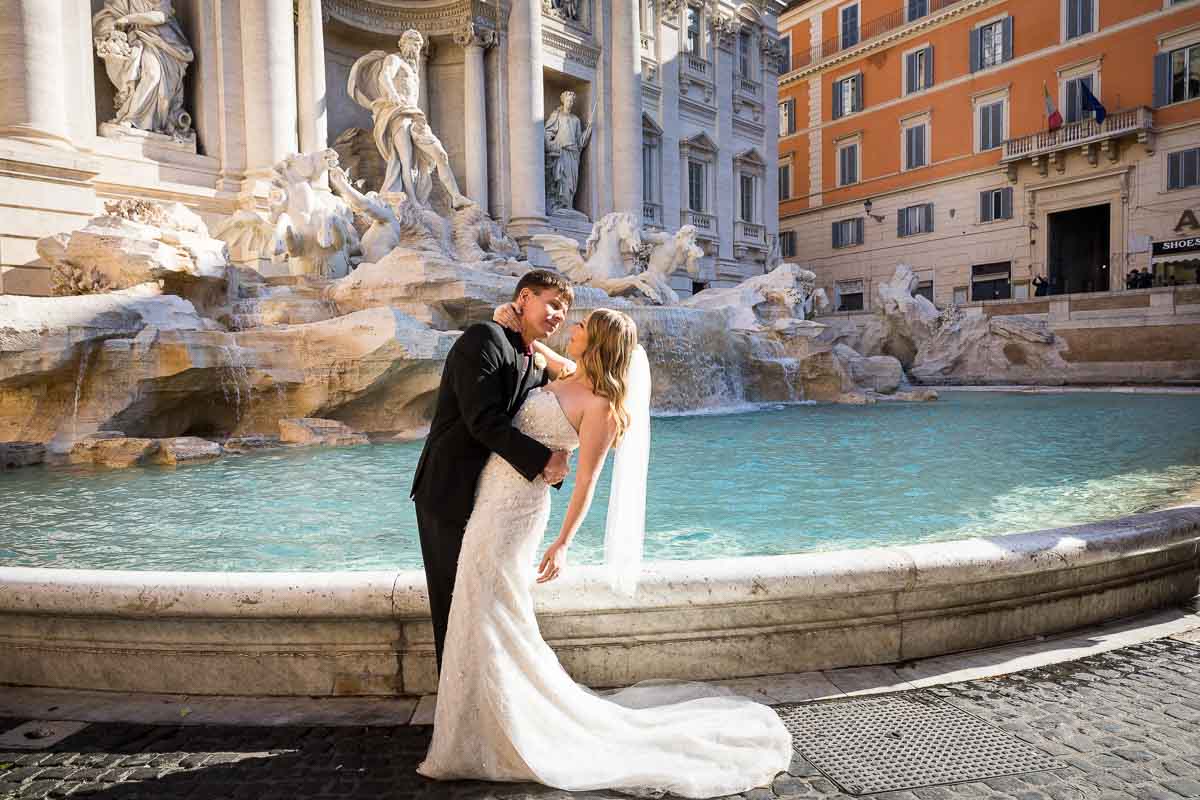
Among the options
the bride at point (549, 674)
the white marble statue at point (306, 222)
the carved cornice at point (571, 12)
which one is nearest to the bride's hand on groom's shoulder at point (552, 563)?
the bride at point (549, 674)

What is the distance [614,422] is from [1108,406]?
12.2m

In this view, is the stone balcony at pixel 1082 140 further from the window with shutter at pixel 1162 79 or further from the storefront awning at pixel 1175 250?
the storefront awning at pixel 1175 250

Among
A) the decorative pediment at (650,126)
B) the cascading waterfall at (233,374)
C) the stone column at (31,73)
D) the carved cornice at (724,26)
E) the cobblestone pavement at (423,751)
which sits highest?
the carved cornice at (724,26)

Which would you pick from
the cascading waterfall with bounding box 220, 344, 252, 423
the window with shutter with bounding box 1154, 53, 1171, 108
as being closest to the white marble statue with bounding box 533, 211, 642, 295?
the cascading waterfall with bounding box 220, 344, 252, 423

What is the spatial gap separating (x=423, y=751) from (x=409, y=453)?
545cm

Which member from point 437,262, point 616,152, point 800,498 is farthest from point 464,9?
point 800,498

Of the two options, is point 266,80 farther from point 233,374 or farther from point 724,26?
point 724,26

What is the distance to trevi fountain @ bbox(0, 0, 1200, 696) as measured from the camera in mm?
2346

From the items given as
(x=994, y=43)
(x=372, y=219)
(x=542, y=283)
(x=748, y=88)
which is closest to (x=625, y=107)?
(x=748, y=88)

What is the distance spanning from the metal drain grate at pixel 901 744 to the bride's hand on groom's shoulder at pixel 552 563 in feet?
2.57

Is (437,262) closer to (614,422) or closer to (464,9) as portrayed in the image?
(614,422)

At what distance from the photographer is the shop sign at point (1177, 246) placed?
22203mm

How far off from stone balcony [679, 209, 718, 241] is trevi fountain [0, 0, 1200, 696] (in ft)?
23.2

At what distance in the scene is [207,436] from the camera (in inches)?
322
